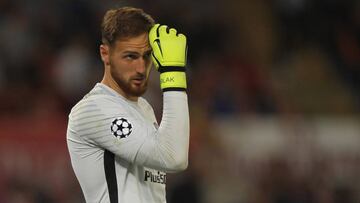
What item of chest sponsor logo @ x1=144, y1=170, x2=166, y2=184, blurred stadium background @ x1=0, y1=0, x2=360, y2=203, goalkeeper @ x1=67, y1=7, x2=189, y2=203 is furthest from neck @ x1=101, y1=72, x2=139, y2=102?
blurred stadium background @ x1=0, y1=0, x2=360, y2=203

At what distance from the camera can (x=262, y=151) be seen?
32.0 feet

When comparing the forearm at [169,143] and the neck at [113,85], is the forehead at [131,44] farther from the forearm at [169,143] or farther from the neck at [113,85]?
the forearm at [169,143]

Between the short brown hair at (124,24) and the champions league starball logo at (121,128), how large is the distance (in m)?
0.34

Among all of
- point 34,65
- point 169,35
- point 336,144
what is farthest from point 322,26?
point 169,35

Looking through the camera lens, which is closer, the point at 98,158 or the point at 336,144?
the point at 98,158

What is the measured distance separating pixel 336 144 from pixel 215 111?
49.9 inches

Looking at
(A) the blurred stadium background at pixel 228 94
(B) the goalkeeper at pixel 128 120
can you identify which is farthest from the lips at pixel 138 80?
(A) the blurred stadium background at pixel 228 94

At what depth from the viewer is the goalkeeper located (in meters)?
4.16

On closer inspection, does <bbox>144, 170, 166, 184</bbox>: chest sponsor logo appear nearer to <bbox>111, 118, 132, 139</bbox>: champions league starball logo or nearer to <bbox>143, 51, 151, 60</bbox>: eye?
<bbox>111, 118, 132, 139</bbox>: champions league starball logo

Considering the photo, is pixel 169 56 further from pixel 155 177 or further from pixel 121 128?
pixel 155 177

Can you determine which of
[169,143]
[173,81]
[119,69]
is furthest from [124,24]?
[169,143]

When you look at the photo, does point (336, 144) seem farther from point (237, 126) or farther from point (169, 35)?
point (169, 35)

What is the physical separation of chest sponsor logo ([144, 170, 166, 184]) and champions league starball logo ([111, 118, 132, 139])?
0.83 ft

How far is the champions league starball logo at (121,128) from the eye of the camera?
13.8 ft
